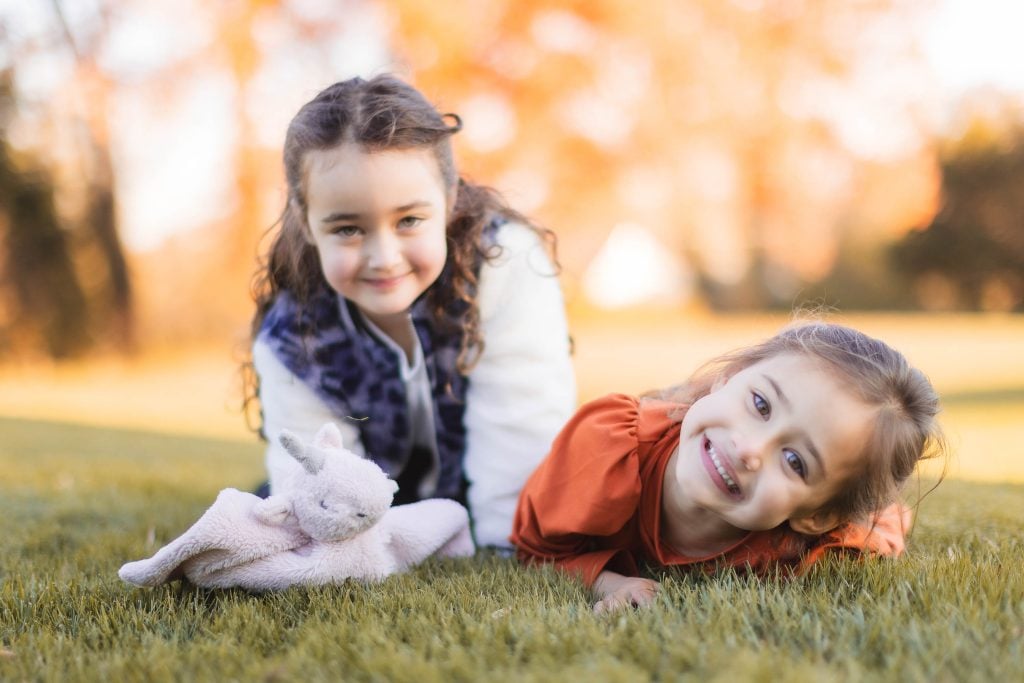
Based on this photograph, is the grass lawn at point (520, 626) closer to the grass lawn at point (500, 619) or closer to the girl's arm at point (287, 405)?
the grass lawn at point (500, 619)

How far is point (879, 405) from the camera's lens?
1857 mm

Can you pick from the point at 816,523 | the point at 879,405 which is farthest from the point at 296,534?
the point at 879,405

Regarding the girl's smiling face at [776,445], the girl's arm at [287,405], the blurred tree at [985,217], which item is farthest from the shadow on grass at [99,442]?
the blurred tree at [985,217]

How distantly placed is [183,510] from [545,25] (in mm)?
10352

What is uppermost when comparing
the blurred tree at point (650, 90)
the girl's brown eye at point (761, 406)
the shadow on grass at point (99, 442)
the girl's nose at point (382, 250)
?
the blurred tree at point (650, 90)

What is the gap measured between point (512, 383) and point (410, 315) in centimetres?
37

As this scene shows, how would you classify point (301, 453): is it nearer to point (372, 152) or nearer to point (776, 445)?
point (372, 152)

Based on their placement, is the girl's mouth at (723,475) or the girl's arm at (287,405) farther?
the girl's arm at (287,405)

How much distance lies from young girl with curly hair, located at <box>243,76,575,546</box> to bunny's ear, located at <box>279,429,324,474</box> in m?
0.47

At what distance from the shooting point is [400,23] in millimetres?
11766

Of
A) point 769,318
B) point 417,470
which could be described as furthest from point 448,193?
point 769,318

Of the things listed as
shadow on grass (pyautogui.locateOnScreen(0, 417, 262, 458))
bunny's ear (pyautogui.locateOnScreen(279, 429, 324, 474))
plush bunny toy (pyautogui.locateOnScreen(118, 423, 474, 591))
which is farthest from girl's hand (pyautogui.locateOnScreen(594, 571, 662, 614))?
shadow on grass (pyautogui.locateOnScreen(0, 417, 262, 458))

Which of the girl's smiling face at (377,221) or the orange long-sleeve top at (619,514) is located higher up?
the girl's smiling face at (377,221)

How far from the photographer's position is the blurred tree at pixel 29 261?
1181 cm
